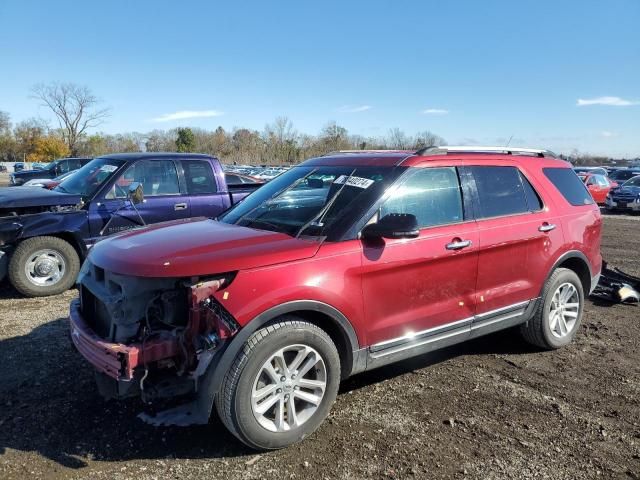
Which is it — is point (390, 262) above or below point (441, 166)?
below

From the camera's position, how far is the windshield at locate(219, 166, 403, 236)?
3.58 meters

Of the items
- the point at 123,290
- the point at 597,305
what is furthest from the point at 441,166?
the point at 597,305

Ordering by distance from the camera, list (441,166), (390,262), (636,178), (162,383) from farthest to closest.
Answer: (636,178) → (441,166) → (390,262) → (162,383)

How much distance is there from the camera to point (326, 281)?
323 cm

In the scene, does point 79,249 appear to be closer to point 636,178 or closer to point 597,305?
point 597,305

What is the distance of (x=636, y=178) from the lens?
68.1ft

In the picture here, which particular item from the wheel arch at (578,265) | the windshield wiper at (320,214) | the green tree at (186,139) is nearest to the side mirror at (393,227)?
the windshield wiper at (320,214)

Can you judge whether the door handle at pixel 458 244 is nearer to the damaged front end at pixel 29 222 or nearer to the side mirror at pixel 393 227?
the side mirror at pixel 393 227

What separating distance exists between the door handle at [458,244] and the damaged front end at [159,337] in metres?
1.73

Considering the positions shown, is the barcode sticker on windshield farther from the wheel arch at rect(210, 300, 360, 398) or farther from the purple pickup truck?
the purple pickup truck

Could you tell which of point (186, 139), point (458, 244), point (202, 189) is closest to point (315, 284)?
point (458, 244)

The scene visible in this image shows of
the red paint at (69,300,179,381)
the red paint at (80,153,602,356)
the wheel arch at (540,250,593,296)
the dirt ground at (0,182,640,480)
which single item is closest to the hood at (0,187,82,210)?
the dirt ground at (0,182,640,480)

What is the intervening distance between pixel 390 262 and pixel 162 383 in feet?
5.42

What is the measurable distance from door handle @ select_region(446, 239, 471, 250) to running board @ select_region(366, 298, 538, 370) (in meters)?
0.59
